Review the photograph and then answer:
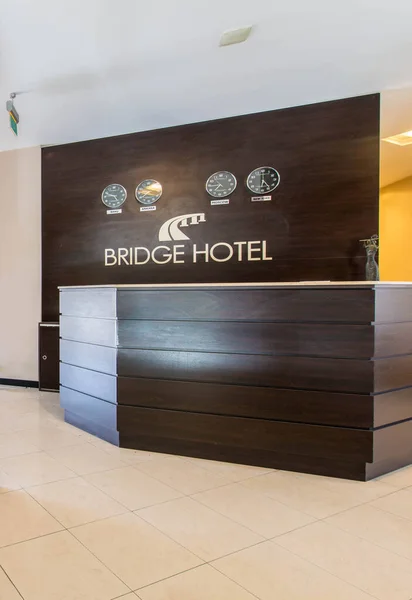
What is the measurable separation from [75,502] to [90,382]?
4.44ft

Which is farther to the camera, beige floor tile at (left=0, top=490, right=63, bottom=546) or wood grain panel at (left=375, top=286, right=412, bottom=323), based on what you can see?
wood grain panel at (left=375, top=286, right=412, bottom=323)

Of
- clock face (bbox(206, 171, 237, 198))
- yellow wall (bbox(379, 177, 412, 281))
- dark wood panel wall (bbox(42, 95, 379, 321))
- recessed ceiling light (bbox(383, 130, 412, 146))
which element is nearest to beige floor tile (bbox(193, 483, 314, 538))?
dark wood panel wall (bbox(42, 95, 379, 321))

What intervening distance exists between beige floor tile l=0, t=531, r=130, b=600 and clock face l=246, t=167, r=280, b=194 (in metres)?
3.72

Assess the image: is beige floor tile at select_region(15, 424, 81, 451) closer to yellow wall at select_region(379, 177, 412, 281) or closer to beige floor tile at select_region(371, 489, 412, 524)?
beige floor tile at select_region(371, 489, 412, 524)

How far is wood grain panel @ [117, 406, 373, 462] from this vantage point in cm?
281

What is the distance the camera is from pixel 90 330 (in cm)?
372

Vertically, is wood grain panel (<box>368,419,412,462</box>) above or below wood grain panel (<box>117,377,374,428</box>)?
below

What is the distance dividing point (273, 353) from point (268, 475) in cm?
83

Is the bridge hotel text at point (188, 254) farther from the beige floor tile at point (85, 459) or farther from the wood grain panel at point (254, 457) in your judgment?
the beige floor tile at point (85, 459)

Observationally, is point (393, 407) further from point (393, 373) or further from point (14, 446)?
point (14, 446)

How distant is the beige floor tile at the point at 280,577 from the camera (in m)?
1.70

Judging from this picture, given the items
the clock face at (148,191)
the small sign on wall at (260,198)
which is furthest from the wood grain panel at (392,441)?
the clock face at (148,191)

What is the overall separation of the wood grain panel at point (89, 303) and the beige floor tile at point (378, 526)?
85.3 inches

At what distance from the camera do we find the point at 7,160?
585cm
